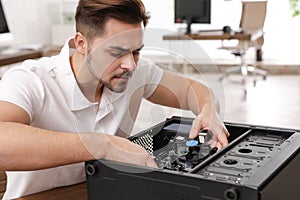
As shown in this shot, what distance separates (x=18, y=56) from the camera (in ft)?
12.9

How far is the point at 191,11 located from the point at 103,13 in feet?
16.6

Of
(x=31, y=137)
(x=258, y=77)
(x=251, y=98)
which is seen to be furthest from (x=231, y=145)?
(x=258, y=77)

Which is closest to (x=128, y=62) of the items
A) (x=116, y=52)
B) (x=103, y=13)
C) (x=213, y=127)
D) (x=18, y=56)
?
(x=116, y=52)

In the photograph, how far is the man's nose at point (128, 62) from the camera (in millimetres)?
1020

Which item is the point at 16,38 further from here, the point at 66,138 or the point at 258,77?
the point at 66,138

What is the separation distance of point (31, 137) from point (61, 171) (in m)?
0.24

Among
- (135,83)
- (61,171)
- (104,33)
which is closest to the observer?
(104,33)

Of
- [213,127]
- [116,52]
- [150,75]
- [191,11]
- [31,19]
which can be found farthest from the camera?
[31,19]

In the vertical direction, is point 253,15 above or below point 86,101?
below

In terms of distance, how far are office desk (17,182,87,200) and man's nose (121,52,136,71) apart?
33cm

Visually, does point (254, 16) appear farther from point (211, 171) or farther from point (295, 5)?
point (211, 171)

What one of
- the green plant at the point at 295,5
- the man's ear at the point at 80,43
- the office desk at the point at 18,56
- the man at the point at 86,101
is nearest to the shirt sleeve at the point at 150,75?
the man at the point at 86,101

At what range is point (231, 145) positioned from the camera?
0.97m

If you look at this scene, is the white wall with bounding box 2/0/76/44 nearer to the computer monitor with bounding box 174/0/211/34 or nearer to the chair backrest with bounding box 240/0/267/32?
the computer monitor with bounding box 174/0/211/34
